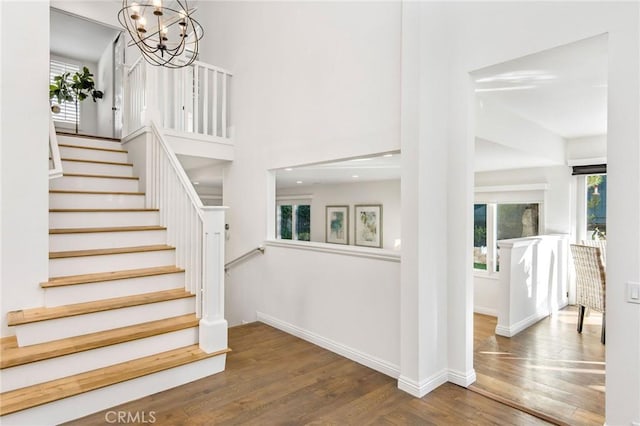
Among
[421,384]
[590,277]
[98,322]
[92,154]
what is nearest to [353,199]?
[590,277]

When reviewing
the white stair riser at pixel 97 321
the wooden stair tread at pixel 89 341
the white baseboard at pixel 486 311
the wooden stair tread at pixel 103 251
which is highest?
the wooden stair tread at pixel 103 251

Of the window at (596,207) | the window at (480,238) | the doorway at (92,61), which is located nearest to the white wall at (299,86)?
the doorway at (92,61)

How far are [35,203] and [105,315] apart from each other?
993mm

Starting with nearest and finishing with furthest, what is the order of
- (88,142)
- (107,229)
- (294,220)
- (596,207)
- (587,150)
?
(107,229)
(88,142)
(587,150)
(596,207)
(294,220)

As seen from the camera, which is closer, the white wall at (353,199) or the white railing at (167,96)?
the white railing at (167,96)

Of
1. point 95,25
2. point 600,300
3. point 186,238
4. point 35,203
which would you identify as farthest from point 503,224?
point 95,25

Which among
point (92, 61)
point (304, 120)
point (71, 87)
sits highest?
point (92, 61)

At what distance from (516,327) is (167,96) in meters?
4.92

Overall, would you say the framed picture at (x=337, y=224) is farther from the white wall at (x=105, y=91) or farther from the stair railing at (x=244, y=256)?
the white wall at (x=105, y=91)

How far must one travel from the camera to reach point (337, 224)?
722 cm

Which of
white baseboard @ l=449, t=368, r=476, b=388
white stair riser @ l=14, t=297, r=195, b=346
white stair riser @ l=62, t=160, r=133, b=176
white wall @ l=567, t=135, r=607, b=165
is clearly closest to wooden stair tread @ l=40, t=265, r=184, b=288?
white stair riser @ l=14, t=297, r=195, b=346

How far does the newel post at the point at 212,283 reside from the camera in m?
2.80

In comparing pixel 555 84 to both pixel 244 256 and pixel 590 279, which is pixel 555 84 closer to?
pixel 590 279

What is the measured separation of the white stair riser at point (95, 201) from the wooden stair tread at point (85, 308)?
1306 mm
